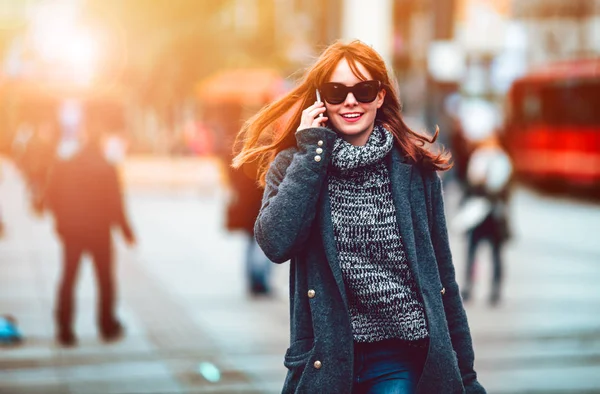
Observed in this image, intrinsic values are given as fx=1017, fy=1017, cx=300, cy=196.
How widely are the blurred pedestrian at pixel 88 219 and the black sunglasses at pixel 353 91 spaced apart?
14.6 feet

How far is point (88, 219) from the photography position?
734 cm

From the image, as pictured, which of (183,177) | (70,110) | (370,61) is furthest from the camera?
(183,177)

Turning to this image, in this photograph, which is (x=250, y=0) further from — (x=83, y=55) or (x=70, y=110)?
(x=70, y=110)

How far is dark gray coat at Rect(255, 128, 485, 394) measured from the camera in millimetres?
2863

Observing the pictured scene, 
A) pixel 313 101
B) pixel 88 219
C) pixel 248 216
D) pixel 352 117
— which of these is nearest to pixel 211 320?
pixel 248 216

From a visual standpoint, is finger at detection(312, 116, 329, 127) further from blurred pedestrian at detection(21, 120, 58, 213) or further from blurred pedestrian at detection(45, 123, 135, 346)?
blurred pedestrian at detection(21, 120, 58, 213)

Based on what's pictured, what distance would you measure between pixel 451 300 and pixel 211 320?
550 cm

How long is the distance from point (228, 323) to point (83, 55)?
305 centimetres

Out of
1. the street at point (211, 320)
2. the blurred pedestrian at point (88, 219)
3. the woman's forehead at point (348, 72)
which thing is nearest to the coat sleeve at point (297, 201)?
the woman's forehead at point (348, 72)

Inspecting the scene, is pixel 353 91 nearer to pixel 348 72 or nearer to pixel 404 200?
pixel 348 72

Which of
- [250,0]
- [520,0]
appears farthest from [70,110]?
[520,0]

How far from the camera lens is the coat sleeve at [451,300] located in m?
3.04

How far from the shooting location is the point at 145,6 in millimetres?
28016

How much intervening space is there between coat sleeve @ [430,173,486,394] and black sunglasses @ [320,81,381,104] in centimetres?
33
